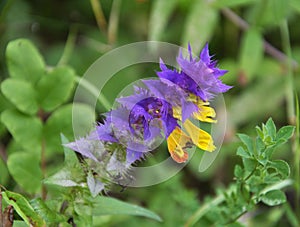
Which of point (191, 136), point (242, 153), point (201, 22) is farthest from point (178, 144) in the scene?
point (201, 22)

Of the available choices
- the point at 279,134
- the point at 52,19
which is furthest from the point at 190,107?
the point at 52,19

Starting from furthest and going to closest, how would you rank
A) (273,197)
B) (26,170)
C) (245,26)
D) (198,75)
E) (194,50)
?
(245,26) → (194,50) → (26,170) → (273,197) → (198,75)

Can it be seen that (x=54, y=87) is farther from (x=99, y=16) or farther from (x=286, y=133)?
(x=99, y=16)

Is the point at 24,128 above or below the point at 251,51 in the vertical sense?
below

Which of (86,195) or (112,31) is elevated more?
(112,31)

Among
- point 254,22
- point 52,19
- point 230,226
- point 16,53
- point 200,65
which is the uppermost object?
point 52,19

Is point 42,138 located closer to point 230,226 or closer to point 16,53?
point 16,53

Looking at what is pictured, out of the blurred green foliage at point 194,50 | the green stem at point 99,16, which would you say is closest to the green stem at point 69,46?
the blurred green foliage at point 194,50

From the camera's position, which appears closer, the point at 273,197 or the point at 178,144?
the point at 178,144

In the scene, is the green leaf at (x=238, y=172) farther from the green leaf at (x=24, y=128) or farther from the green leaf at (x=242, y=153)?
the green leaf at (x=24, y=128)
